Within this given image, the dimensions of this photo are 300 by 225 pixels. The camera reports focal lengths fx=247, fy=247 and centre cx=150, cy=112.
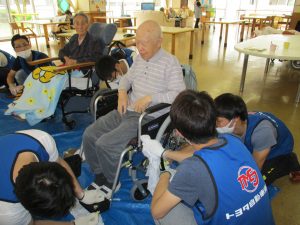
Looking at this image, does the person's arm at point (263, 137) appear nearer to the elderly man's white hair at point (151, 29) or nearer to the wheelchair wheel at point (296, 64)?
the elderly man's white hair at point (151, 29)

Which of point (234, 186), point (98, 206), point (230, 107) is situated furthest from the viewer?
point (98, 206)

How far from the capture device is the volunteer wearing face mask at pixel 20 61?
8.77 ft

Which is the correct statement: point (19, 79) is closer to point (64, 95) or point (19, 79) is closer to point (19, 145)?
point (64, 95)

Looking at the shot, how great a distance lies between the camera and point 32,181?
0.81 meters

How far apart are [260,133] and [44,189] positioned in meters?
1.09

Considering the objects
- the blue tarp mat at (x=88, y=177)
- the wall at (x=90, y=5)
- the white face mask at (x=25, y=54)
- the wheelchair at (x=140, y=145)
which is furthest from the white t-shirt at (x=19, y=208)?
the wall at (x=90, y=5)

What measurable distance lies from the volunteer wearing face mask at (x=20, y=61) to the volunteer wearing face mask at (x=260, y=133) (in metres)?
2.29

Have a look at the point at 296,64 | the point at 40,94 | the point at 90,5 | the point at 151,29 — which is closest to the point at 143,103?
the point at 151,29

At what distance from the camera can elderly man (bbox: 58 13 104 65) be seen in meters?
2.69

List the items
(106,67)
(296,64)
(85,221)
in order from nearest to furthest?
1. (85,221)
2. (106,67)
3. (296,64)

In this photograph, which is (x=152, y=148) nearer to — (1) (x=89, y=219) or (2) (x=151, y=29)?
(1) (x=89, y=219)

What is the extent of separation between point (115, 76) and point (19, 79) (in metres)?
1.34

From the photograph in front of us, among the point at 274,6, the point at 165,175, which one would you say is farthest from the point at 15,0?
the point at 274,6

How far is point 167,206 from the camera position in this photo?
2.87 ft
